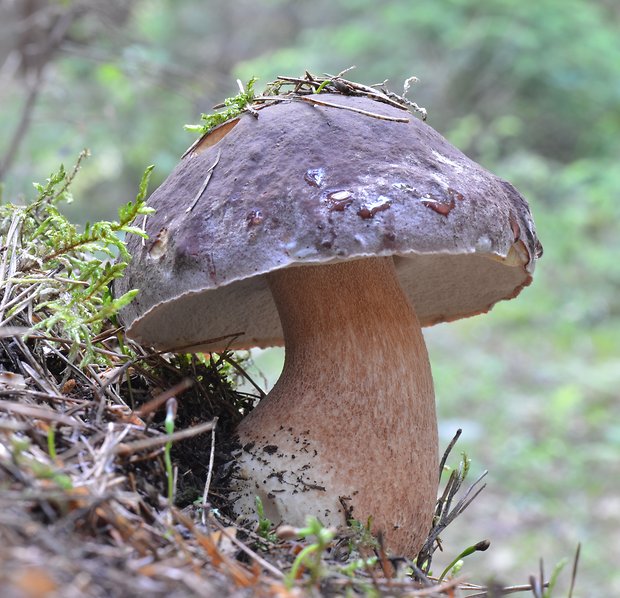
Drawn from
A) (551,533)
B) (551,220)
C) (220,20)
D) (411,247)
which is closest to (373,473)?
(411,247)

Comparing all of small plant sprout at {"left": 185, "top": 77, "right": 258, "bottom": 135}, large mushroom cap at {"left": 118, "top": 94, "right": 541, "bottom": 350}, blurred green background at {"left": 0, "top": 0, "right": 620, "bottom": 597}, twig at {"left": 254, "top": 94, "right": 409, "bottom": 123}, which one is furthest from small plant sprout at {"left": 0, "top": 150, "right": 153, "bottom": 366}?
blurred green background at {"left": 0, "top": 0, "right": 620, "bottom": 597}

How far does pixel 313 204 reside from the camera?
1461 millimetres

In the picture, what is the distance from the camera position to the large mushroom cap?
145cm

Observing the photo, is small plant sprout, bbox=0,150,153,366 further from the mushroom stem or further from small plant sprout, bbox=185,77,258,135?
the mushroom stem

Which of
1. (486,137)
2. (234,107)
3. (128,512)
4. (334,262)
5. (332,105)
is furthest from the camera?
(486,137)

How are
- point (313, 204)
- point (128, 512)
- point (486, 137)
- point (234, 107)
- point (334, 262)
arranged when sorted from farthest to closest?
point (486, 137) → point (234, 107) → point (334, 262) → point (313, 204) → point (128, 512)

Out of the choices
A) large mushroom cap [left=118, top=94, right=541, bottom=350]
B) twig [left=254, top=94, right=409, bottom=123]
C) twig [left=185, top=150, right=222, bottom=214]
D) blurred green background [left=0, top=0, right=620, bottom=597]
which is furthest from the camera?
blurred green background [left=0, top=0, right=620, bottom=597]

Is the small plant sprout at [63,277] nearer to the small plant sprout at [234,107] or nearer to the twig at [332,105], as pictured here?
the small plant sprout at [234,107]

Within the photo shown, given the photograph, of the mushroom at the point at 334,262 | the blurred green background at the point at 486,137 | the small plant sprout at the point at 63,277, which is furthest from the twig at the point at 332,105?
the blurred green background at the point at 486,137

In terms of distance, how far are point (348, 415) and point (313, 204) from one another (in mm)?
577

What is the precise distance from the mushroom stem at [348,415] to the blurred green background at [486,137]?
2212mm

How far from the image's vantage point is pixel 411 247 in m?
1.45

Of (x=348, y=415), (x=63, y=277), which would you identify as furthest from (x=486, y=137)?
(x=63, y=277)

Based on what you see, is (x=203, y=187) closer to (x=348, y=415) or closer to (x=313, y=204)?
(x=313, y=204)
